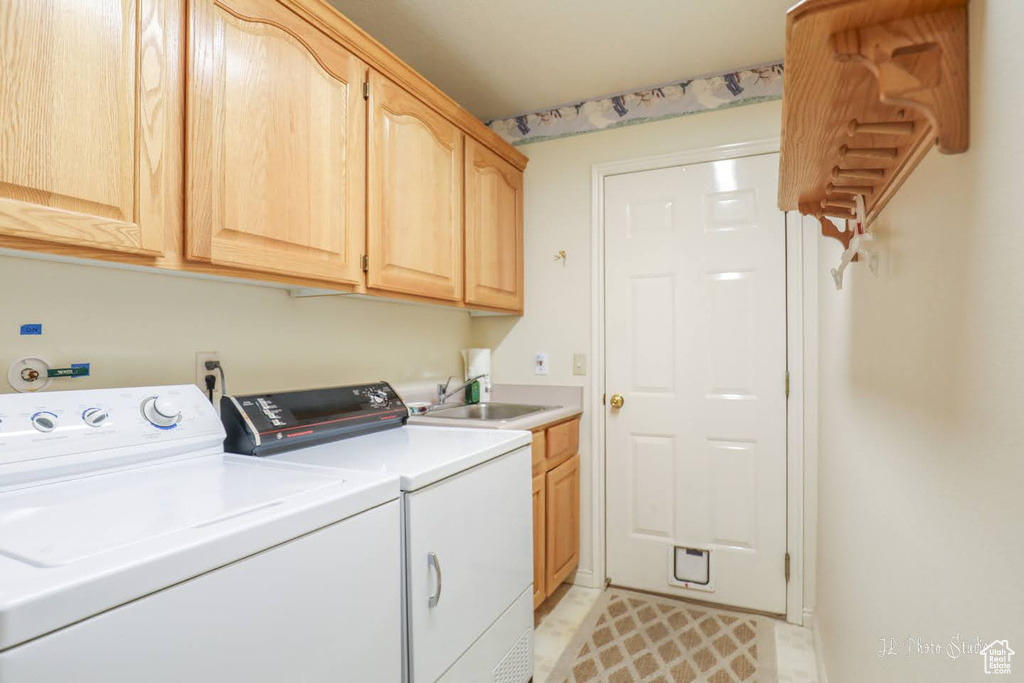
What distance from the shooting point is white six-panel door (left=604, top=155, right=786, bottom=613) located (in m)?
2.36

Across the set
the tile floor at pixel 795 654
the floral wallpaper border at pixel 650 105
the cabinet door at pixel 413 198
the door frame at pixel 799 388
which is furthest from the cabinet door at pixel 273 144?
the tile floor at pixel 795 654

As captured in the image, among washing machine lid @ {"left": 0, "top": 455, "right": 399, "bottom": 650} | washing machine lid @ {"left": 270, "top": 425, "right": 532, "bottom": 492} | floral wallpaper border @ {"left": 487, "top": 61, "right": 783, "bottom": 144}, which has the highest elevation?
floral wallpaper border @ {"left": 487, "top": 61, "right": 783, "bottom": 144}

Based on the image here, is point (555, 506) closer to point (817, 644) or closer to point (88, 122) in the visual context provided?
point (817, 644)

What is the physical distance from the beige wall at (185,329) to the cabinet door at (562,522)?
83 cm

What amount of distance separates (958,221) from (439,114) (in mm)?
1775

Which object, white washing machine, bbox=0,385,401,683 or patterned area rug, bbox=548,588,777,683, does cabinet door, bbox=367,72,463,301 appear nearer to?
white washing machine, bbox=0,385,401,683

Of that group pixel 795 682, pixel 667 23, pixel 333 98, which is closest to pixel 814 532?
pixel 795 682

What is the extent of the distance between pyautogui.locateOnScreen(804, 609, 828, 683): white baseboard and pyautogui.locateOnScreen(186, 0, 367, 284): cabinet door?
2.03 meters

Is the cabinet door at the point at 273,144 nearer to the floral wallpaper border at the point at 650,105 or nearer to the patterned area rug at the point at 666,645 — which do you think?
the floral wallpaper border at the point at 650,105

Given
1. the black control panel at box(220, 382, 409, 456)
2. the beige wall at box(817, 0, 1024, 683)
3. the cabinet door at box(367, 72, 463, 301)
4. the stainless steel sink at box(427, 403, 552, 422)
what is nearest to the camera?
the beige wall at box(817, 0, 1024, 683)

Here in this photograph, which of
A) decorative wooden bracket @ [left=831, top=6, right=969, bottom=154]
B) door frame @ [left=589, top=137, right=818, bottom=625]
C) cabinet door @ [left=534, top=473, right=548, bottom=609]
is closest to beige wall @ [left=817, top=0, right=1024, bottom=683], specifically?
decorative wooden bracket @ [left=831, top=6, right=969, bottom=154]

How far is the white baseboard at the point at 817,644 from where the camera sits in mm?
1863

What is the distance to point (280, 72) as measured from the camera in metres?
1.44

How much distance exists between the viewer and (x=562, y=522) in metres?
2.45
